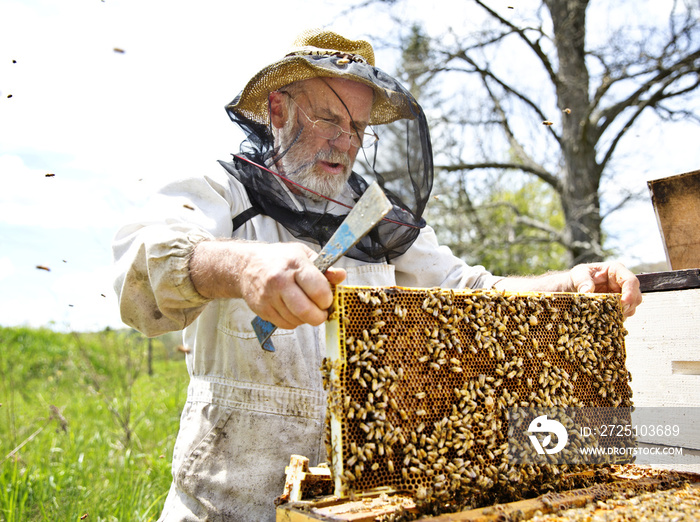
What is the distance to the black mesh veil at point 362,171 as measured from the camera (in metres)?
2.40

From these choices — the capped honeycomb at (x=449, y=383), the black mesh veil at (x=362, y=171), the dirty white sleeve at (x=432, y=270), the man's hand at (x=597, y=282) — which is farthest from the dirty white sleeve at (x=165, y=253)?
the man's hand at (x=597, y=282)

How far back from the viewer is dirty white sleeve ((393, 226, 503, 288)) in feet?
9.63

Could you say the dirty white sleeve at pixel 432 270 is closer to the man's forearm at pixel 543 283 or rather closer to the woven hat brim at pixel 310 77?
the man's forearm at pixel 543 283

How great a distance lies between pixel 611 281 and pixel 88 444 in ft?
18.0

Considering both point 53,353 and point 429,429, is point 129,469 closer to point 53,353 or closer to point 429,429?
point 429,429

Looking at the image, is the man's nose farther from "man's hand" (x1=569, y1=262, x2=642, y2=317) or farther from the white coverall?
"man's hand" (x1=569, y1=262, x2=642, y2=317)

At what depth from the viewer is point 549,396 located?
6.05 ft

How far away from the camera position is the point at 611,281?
97.3 inches

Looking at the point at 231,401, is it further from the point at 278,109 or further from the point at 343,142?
the point at 278,109

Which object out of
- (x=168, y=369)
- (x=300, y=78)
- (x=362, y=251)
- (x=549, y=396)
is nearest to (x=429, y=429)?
(x=549, y=396)

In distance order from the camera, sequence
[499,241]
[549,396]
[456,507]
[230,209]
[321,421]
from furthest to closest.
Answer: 1. [499,241]
2. [230,209]
3. [321,421]
4. [549,396]
5. [456,507]

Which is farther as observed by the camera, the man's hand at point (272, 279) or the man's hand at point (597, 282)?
the man's hand at point (597, 282)

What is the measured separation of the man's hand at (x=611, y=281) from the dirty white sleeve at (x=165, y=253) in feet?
5.58

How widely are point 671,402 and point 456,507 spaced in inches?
59.4
